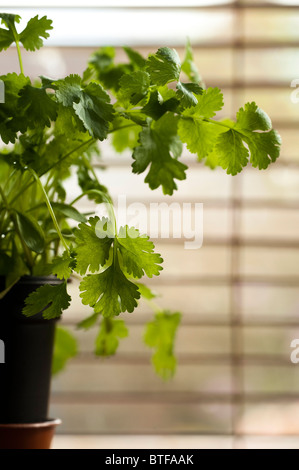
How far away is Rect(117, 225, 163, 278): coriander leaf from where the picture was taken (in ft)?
2.87

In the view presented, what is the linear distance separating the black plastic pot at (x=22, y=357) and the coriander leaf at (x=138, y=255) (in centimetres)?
17

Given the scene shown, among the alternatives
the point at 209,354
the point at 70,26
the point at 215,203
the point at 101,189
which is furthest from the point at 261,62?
the point at 209,354

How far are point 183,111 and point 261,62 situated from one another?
2.11ft

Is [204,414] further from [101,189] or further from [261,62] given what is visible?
[261,62]

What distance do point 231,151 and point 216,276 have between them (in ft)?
1.98

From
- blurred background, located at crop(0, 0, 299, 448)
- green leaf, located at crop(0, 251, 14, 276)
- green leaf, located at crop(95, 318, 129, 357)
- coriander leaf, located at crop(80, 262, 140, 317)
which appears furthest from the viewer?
blurred background, located at crop(0, 0, 299, 448)

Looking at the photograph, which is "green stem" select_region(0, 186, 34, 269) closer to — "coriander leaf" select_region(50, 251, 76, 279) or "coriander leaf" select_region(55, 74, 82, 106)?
"coriander leaf" select_region(50, 251, 76, 279)

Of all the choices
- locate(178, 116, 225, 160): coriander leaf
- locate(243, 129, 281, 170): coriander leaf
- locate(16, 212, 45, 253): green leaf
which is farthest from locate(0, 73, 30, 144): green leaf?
locate(243, 129, 281, 170): coriander leaf

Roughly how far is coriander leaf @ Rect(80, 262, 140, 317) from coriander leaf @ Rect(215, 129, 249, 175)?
24cm

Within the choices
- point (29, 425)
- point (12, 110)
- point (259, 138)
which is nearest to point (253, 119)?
point (259, 138)

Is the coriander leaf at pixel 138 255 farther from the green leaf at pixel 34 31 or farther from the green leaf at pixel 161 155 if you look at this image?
the green leaf at pixel 34 31

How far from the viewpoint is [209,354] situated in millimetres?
1484

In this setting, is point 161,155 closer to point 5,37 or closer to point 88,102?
point 88,102

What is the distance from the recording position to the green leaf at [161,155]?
924 millimetres
